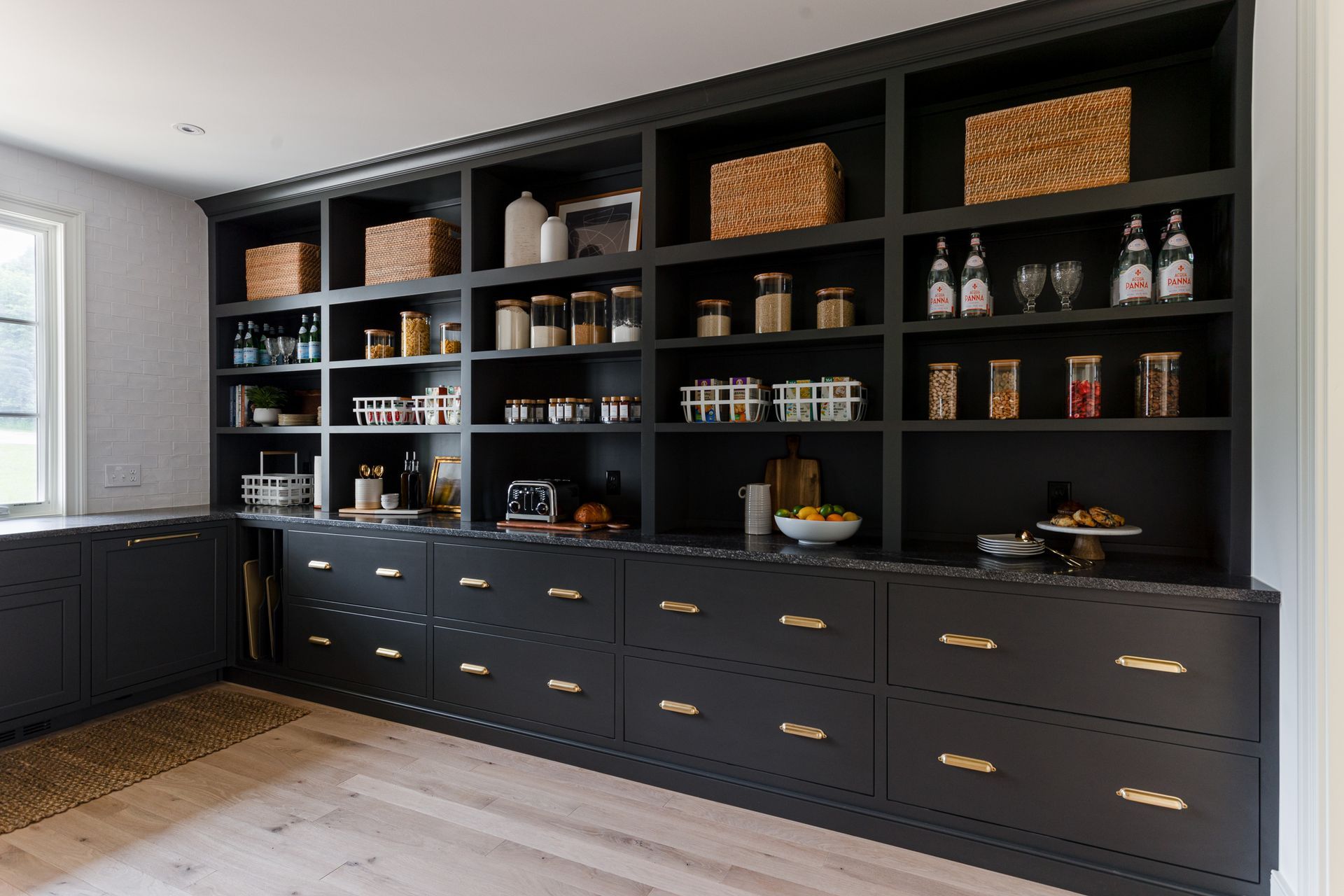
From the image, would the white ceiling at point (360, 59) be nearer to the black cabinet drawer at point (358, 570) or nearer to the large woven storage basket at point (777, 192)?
the large woven storage basket at point (777, 192)

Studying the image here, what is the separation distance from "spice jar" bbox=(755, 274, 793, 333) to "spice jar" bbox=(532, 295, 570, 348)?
0.93 meters

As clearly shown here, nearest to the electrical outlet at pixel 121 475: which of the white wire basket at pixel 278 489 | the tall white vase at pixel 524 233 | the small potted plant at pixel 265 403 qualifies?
the white wire basket at pixel 278 489

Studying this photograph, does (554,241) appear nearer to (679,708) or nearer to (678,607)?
(678,607)

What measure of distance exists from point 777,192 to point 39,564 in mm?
3271

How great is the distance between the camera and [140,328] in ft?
12.7

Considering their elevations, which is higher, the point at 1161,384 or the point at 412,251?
the point at 412,251

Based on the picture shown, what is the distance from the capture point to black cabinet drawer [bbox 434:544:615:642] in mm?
2797

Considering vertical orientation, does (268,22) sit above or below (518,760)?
above

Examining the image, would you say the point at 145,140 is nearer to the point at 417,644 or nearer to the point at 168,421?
the point at 168,421

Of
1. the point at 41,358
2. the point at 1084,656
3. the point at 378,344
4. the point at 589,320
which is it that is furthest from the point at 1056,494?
the point at 41,358

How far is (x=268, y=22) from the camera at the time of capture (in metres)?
2.36

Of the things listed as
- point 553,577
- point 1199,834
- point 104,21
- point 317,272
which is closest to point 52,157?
point 317,272

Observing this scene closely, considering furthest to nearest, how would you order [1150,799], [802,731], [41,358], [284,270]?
[284,270]
[41,358]
[802,731]
[1150,799]

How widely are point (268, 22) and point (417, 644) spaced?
2387mm
